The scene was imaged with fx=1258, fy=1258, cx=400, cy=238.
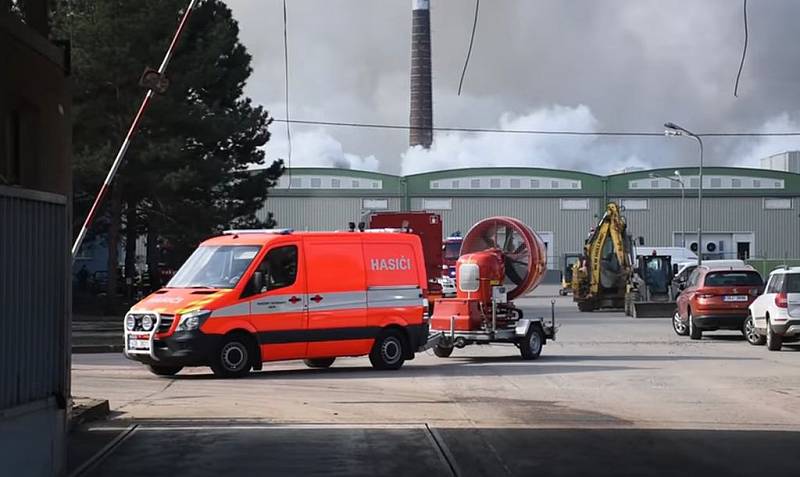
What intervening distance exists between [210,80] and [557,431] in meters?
31.9

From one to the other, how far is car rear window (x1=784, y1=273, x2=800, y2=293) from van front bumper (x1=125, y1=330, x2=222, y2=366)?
12848 mm

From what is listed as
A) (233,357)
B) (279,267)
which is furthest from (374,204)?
(233,357)

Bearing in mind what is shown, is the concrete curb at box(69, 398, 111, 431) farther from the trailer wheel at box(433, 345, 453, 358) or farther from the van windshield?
the trailer wheel at box(433, 345, 453, 358)

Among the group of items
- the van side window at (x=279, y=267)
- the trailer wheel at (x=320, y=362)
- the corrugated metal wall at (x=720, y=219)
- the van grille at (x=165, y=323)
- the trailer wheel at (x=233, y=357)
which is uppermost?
the corrugated metal wall at (x=720, y=219)

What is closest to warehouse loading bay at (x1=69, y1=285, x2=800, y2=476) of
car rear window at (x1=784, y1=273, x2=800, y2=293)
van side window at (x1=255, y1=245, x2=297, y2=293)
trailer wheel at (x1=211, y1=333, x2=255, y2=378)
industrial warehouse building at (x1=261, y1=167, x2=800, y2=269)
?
trailer wheel at (x1=211, y1=333, x2=255, y2=378)

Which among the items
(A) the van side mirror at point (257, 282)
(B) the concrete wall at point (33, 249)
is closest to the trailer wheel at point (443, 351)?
(A) the van side mirror at point (257, 282)

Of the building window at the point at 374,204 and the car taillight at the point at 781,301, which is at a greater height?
Answer: the building window at the point at 374,204

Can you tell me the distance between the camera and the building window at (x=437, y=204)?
293 feet

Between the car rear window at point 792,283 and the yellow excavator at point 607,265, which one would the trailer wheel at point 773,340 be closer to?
the car rear window at point 792,283

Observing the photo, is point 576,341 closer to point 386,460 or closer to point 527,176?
point 386,460

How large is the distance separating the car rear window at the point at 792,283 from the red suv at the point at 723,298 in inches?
175

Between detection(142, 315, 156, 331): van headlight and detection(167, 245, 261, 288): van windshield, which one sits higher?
detection(167, 245, 261, 288): van windshield

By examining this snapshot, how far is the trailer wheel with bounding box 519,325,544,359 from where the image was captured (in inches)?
941

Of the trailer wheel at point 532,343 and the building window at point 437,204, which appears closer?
the trailer wheel at point 532,343
